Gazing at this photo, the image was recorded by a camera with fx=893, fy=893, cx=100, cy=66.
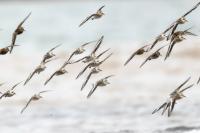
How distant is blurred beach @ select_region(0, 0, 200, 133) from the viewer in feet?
104

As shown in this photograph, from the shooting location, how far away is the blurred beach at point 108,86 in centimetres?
3170

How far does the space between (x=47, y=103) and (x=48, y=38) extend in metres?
17.0

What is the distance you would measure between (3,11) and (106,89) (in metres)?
30.5

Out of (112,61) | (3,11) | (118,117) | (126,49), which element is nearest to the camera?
(118,117)

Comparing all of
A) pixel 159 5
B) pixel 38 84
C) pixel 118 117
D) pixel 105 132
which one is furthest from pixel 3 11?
pixel 105 132

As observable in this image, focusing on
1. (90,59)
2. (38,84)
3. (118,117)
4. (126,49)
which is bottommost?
(90,59)

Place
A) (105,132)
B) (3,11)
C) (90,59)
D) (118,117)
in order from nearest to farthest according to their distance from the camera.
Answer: (90,59) → (105,132) → (118,117) → (3,11)

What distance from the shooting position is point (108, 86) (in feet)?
132

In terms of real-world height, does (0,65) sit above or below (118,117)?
above

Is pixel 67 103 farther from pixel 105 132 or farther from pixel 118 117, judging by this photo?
pixel 105 132

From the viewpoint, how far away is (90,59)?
1670 centimetres

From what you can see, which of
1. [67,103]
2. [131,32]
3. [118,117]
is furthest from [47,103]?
[131,32]

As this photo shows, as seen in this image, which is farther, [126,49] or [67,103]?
[126,49]

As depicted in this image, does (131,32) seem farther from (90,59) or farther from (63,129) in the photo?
(90,59)
